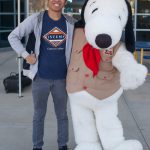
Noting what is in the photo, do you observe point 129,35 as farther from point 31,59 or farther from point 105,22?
point 31,59

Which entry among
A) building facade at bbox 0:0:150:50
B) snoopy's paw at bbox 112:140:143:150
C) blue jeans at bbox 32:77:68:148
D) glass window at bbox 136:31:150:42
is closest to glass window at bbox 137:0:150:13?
building facade at bbox 0:0:150:50

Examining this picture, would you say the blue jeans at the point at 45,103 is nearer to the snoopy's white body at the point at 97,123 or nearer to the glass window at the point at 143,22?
the snoopy's white body at the point at 97,123

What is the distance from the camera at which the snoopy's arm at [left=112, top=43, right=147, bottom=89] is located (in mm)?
4111

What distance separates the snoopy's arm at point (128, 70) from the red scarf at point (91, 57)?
0.16 meters

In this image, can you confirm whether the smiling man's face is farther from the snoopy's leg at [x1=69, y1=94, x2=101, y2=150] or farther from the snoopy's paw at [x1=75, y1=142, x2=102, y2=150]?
the snoopy's paw at [x1=75, y1=142, x2=102, y2=150]

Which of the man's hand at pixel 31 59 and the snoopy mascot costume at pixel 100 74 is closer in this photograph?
the snoopy mascot costume at pixel 100 74

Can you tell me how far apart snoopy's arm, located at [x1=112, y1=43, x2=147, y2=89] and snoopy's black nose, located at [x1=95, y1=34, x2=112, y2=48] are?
30 cm

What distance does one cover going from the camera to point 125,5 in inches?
171

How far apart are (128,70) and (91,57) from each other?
1.29ft

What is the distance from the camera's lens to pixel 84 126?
4.50 m

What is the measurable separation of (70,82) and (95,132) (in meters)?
0.57

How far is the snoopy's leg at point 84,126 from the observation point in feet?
14.6

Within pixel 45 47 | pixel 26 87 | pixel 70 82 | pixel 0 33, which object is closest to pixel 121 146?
pixel 70 82

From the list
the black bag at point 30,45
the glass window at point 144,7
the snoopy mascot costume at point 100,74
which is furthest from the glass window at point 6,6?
the snoopy mascot costume at point 100,74
